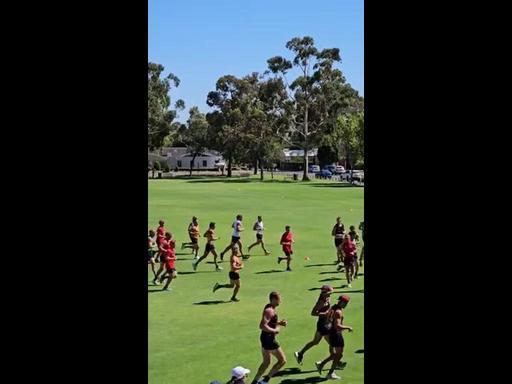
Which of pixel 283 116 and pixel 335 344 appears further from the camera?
pixel 283 116

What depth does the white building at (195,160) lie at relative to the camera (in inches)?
4525

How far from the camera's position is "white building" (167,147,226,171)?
Answer: 11494cm

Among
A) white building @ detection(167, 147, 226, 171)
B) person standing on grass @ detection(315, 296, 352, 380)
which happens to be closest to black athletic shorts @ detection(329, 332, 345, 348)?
person standing on grass @ detection(315, 296, 352, 380)

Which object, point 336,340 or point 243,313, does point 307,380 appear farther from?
point 243,313

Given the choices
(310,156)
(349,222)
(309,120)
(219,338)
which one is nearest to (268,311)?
(219,338)

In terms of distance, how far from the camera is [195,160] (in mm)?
116312

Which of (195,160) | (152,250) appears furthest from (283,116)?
(152,250)

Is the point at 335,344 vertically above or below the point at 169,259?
below

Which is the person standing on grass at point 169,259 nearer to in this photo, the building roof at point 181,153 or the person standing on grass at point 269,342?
the person standing on grass at point 269,342
